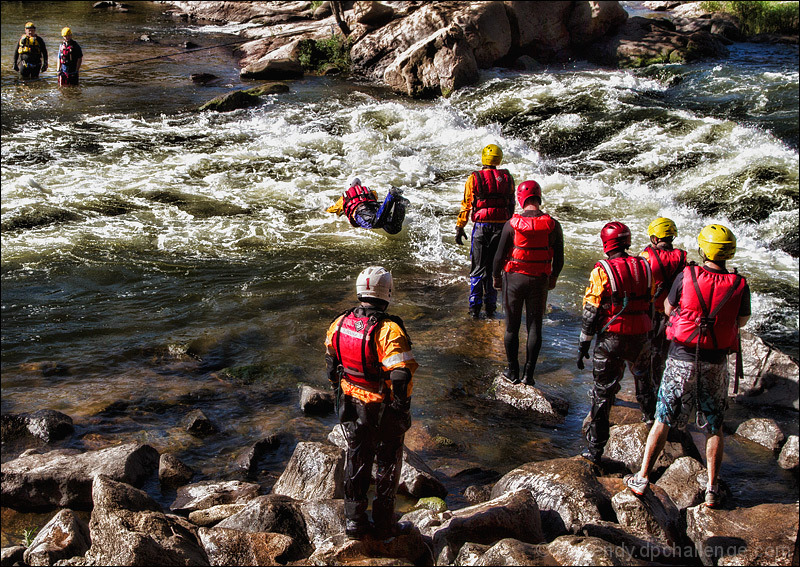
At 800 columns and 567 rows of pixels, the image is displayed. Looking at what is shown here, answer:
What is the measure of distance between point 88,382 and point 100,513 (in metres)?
2.85

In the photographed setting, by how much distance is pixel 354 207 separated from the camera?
8.98 meters

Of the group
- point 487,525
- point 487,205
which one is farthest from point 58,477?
point 487,205

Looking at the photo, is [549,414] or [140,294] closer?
[549,414]

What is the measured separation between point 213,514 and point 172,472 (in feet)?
2.61

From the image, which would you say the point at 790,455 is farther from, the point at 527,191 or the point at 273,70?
the point at 273,70

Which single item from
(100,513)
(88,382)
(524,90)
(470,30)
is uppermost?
(470,30)

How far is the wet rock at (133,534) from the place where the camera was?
12.7ft

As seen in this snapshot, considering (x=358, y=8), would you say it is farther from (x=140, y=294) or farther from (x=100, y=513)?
(x=100, y=513)

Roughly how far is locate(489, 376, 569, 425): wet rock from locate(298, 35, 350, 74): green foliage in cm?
1591

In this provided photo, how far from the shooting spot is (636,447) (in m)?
5.48

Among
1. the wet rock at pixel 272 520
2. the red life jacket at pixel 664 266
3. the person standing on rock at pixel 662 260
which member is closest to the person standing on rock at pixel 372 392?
the wet rock at pixel 272 520

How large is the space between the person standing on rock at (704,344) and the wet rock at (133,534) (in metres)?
2.96

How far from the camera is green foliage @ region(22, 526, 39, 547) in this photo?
14.9 feet

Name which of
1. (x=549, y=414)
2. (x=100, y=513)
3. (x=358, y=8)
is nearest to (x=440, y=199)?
(x=549, y=414)
